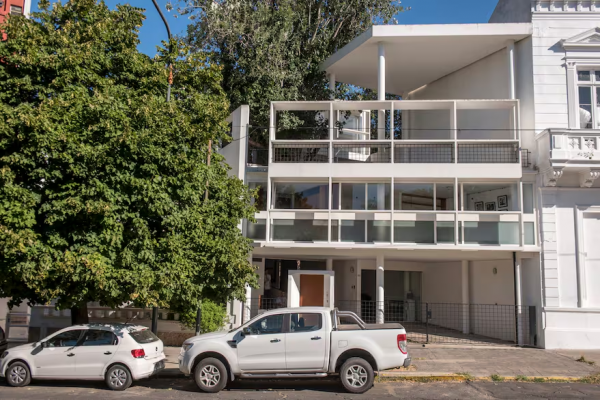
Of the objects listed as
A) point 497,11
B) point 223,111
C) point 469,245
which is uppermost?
point 497,11

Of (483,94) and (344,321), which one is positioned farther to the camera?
(483,94)

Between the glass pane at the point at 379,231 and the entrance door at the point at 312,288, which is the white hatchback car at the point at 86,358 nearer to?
the entrance door at the point at 312,288

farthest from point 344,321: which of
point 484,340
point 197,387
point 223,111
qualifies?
point 484,340

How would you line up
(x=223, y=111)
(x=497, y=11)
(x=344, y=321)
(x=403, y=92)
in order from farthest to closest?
(x=403, y=92)
(x=497, y=11)
(x=223, y=111)
(x=344, y=321)

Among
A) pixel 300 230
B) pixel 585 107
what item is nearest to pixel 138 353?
pixel 300 230

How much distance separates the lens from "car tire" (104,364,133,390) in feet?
34.2

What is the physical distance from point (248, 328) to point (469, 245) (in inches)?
359

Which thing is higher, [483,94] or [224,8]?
[224,8]

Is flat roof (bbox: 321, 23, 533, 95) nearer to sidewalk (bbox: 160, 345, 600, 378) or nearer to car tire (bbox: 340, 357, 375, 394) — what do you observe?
sidewalk (bbox: 160, 345, 600, 378)

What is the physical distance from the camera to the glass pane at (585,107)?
55.9ft

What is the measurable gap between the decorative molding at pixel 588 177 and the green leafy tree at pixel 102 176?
10.9 meters

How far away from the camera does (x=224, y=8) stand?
21.8 m

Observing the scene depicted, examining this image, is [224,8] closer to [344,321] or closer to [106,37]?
[106,37]

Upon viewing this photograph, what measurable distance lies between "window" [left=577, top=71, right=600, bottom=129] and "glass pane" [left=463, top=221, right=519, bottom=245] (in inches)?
166
